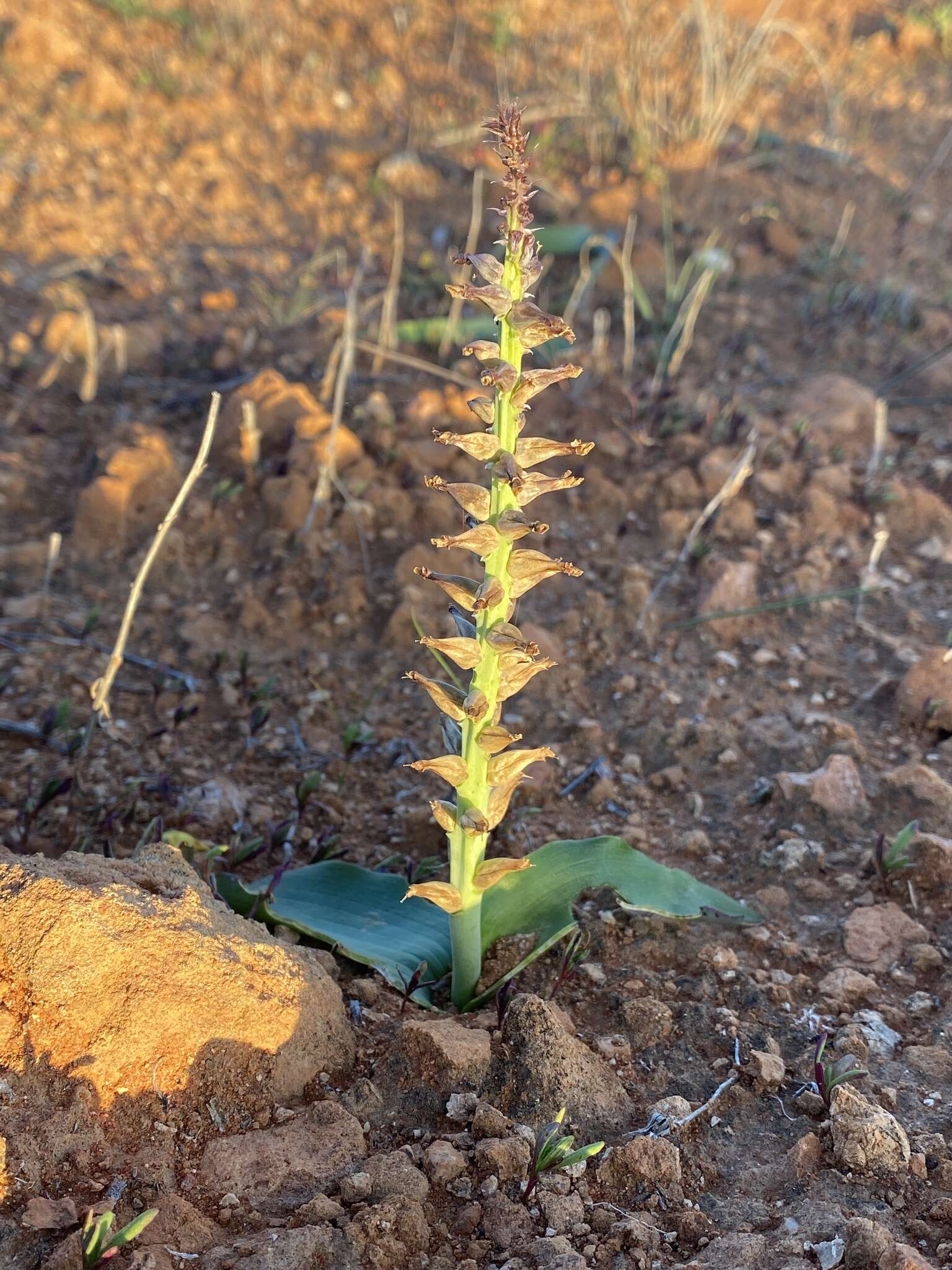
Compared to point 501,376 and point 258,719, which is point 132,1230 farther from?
point 258,719

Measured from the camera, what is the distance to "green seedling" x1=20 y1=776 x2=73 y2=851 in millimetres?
2525

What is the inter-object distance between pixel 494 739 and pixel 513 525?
1.21ft

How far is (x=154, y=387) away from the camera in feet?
14.8

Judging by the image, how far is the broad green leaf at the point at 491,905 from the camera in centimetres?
224

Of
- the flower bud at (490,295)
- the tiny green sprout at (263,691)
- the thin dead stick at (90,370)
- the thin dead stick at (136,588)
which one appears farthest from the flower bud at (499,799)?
the thin dead stick at (90,370)

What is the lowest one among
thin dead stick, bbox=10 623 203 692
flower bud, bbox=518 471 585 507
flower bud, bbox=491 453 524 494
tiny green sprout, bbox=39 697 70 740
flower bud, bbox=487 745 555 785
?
thin dead stick, bbox=10 623 203 692

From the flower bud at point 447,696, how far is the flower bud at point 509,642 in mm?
125

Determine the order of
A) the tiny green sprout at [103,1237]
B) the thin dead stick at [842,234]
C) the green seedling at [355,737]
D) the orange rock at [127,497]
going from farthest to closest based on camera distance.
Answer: the thin dead stick at [842,234] → the orange rock at [127,497] → the green seedling at [355,737] → the tiny green sprout at [103,1237]

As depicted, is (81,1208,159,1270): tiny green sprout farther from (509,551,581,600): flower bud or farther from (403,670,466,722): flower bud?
(509,551,581,600): flower bud

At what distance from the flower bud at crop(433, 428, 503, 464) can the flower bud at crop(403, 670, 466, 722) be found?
38 centimetres

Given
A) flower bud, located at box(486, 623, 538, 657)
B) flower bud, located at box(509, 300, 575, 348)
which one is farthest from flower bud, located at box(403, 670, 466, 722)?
flower bud, located at box(509, 300, 575, 348)

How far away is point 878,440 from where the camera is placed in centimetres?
394

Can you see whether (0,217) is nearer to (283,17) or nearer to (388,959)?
(283,17)

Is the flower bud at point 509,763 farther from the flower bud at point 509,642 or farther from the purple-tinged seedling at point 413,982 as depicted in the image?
the purple-tinged seedling at point 413,982
